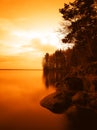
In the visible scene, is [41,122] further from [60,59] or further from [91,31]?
[60,59]

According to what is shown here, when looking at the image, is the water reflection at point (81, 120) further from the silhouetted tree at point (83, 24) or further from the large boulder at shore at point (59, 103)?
the silhouetted tree at point (83, 24)

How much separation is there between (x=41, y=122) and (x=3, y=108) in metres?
11.3

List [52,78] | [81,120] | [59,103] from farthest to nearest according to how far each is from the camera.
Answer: [52,78] < [59,103] < [81,120]

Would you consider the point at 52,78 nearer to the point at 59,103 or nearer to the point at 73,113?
the point at 59,103

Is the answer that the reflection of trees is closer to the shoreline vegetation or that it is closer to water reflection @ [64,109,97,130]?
the shoreline vegetation

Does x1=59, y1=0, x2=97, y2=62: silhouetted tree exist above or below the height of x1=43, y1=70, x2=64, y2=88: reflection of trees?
above

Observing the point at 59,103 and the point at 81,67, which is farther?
the point at 81,67

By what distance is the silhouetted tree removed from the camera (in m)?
31.7

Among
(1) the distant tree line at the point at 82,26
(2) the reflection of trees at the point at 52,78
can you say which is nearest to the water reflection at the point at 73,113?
(1) the distant tree line at the point at 82,26

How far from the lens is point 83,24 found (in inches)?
1259

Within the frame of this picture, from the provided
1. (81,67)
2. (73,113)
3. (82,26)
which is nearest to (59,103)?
(73,113)

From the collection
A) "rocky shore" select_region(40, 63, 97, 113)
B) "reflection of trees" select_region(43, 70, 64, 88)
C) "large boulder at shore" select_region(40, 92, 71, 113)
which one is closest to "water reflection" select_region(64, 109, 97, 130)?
"rocky shore" select_region(40, 63, 97, 113)

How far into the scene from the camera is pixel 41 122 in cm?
2584

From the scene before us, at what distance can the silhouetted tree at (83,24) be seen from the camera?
3166cm
